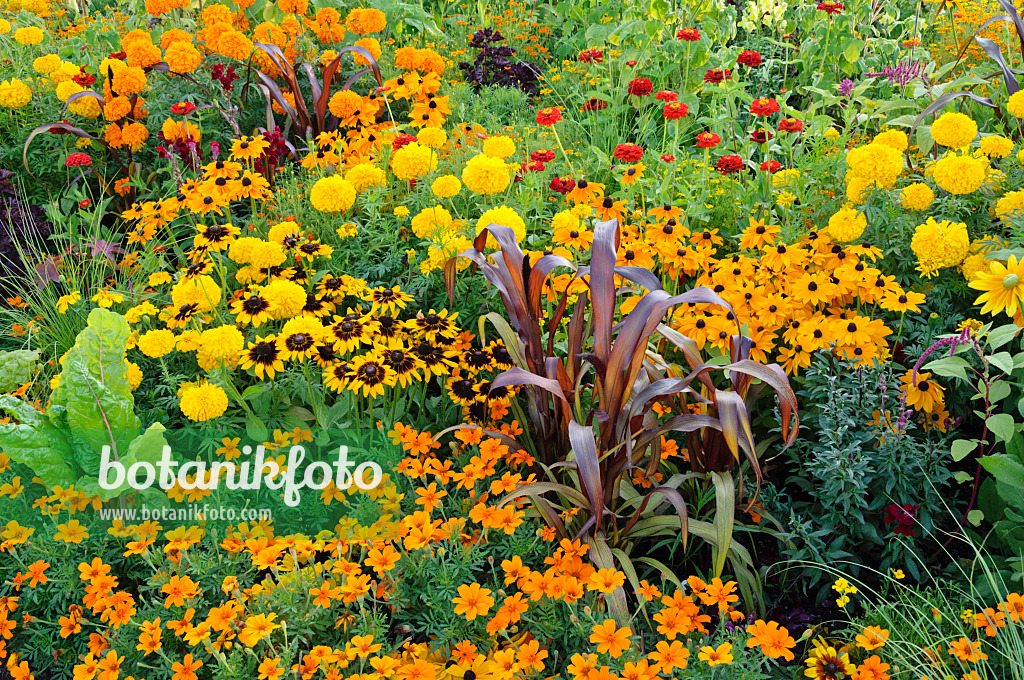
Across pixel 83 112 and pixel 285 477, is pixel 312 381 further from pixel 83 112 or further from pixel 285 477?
pixel 83 112

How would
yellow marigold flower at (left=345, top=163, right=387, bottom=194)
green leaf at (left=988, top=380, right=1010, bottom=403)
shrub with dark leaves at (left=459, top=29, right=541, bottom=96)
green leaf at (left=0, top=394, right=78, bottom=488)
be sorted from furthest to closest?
shrub with dark leaves at (left=459, top=29, right=541, bottom=96) → yellow marigold flower at (left=345, top=163, right=387, bottom=194) → green leaf at (left=0, top=394, right=78, bottom=488) → green leaf at (left=988, top=380, right=1010, bottom=403)

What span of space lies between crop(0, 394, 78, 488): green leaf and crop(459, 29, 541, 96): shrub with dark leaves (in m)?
3.16

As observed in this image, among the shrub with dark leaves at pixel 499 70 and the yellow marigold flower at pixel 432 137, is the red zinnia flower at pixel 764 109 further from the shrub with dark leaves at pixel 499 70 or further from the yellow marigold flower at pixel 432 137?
the shrub with dark leaves at pixel 499 70

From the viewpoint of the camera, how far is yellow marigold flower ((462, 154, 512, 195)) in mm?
2539

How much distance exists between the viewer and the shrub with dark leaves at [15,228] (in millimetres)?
3404

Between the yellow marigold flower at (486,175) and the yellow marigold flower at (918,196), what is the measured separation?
4.21 ft

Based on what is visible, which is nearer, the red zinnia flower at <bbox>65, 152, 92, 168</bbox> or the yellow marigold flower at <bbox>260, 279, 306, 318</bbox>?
the yellow marigold flower at <bbox>260, 279, 306, 318</bbox>

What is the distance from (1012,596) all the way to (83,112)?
413cm

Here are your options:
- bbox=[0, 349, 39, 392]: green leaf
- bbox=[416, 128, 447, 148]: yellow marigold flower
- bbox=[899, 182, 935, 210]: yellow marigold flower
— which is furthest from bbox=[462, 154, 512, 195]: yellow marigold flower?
bbox=[0, 349, 39, 392]: green leaf

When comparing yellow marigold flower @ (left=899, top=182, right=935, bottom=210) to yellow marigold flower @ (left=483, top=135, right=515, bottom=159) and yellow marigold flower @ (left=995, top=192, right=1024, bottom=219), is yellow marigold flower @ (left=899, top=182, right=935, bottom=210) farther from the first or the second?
yellow marigold flower @ (left=483, top=135, right=515, bottom=159)

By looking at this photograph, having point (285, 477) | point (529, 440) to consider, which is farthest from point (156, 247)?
point (529, 440)

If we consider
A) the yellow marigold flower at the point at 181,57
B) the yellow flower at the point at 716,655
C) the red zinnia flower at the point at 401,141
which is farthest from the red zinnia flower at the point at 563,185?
the yellow marigold flower at the point at 181,57

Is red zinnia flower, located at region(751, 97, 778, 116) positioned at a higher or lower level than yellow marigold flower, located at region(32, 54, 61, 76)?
higher

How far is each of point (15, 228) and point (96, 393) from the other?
191 centimetres
